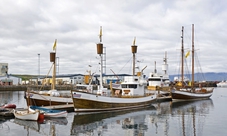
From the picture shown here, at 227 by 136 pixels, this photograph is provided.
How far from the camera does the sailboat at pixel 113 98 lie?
32375mm

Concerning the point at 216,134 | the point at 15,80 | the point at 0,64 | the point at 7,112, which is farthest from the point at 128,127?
the point at 0,64

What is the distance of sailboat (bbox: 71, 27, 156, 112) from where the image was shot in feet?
106

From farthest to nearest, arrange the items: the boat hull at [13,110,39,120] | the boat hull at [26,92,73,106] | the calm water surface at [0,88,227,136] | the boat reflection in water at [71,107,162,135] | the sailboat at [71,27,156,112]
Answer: the boat hull at [26,92,73,106]
the sailboat at [71,27,156,112]
the boat hull at [13,110,39,120]
the boat reflection in water at [71,107,162,135]
the calm water surface at [0,88,227,136]

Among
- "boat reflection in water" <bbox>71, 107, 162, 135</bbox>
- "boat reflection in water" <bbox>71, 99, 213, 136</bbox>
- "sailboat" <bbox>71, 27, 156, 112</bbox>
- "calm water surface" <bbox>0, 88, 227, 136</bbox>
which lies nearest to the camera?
"calm water surface" <bbox>0, 88, 227, 136</bbox>

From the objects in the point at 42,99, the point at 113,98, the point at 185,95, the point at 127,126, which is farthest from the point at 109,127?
the point at 185,95

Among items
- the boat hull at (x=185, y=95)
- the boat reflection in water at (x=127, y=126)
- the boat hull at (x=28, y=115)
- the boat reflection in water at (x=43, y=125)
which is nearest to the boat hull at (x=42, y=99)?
the boat reflection in water at (x=127, y=126)

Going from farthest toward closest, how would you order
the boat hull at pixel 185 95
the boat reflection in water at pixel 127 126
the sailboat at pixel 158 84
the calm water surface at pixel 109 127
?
the sailboat at pixel 158 84 < the boat hull at pixel 185 95 < the boat reflection in water at pixel 127 126 < the calm water surface at pixel 109 127

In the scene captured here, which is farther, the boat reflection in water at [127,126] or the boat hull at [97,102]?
the boat hull at [97,102]

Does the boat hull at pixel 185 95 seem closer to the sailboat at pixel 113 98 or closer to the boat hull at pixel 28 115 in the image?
the sailboat at pixel 113 98

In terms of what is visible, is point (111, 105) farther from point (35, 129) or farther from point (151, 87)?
point (151, 87)

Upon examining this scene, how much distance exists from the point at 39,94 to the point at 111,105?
9.79 meters

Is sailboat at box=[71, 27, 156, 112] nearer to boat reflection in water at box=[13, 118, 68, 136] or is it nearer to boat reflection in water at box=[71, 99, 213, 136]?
boat reflection in water at box=[71, 99, 213, 136]

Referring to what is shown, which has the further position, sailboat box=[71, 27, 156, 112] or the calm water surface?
sailboat box=[71, 27, 156, 112]

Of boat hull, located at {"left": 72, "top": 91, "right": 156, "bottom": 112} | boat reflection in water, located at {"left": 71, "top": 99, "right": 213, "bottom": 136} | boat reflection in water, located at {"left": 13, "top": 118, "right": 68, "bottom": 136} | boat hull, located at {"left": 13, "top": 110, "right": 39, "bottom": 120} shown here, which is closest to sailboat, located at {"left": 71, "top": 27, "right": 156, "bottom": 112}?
boat hull, located at {"left": 72, "top": 91, "right": 156, "bottom": 112}
